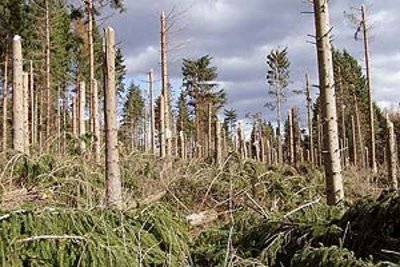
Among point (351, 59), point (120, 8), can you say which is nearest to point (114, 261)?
point (120, 8)

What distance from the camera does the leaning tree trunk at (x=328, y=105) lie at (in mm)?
6711

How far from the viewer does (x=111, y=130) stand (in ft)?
23.2

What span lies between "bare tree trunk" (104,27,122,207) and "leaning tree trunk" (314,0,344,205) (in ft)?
8.18

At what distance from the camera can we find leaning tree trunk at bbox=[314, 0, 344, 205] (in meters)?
6.71

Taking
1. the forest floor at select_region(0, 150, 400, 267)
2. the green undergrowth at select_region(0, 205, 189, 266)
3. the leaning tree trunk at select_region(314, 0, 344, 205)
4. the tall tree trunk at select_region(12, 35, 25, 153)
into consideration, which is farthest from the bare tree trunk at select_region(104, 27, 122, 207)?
the tall tree trunk at select_region(12, 35, 25, 153)

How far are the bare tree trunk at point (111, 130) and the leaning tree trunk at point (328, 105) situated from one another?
8.18 ft

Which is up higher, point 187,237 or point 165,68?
point 165,68

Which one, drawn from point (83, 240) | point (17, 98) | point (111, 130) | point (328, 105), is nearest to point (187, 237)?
point (83, 240)

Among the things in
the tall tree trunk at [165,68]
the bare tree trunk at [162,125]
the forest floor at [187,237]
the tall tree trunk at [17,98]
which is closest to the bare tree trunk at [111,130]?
the forest floor at [187,237]

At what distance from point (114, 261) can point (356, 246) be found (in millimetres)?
1541

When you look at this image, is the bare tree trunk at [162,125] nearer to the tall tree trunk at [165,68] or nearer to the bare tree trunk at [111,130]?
the tall tree trunk at [165,68]

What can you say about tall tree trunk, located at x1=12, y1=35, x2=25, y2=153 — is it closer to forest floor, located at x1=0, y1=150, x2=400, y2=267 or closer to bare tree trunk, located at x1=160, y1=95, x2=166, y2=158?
forest floor, located at x1=0, y1=150, x2=400, y2=267

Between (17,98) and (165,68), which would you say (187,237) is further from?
(165,68)

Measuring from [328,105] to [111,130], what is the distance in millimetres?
2620
